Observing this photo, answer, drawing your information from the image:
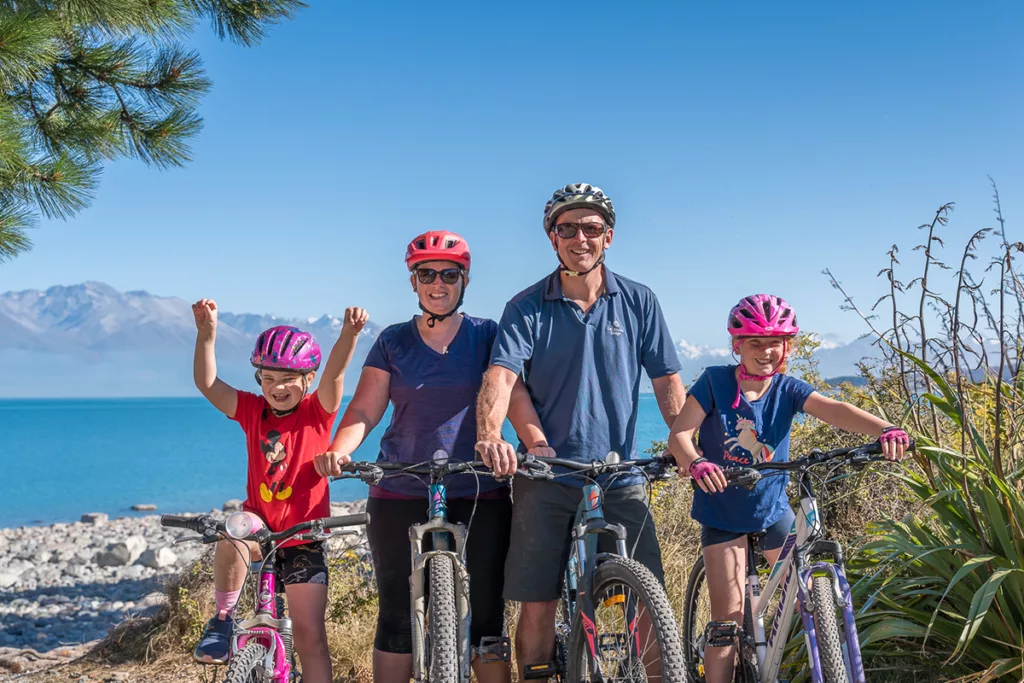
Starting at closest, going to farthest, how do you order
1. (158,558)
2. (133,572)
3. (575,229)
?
1. (575,229)
2. (133,572)
3. (158,558)

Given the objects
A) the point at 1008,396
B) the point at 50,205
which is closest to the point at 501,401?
the point at 1008,396

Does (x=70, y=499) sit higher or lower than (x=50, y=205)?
higher

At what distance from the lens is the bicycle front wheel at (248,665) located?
305 centimetres

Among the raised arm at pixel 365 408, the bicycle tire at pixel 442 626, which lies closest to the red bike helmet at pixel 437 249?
the raised arm at pixel 365 408

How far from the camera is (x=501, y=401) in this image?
3680 mm

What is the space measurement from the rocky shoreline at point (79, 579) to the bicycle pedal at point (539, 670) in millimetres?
2944

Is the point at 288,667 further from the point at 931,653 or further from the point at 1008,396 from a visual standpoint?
the point at 1008,396

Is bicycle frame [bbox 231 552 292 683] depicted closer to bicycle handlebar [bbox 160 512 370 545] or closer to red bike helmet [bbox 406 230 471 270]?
bicycle handlebar [bbox 160 512 370 545]

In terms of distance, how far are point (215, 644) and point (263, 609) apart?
0.84 ft

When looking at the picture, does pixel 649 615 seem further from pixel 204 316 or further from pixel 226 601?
pixel 204 316

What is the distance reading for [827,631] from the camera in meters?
3.20

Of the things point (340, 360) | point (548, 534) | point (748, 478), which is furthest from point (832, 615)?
point (340, 360)

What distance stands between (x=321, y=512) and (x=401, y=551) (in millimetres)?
396

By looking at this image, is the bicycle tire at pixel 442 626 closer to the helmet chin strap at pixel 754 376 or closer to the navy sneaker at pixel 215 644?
the navy sneaker at pixel 215 644
